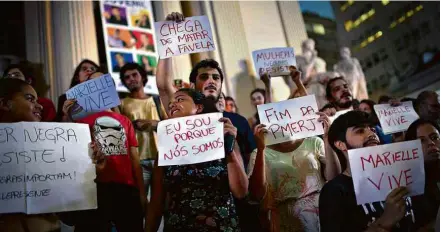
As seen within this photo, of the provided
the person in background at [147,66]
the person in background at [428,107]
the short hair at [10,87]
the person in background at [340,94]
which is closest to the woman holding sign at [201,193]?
the short hair at [10,87]

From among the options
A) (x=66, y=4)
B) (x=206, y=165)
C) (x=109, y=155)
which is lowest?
(x=206, y=165)

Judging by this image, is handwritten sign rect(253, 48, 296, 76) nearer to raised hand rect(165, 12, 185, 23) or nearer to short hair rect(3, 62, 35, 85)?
raised hand rect(165, 12, 185, 23)

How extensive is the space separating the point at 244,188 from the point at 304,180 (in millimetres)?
671

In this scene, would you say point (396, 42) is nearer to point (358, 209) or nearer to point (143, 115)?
point (143, 115)

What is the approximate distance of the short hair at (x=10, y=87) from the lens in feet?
7.86

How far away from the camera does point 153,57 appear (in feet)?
23.9

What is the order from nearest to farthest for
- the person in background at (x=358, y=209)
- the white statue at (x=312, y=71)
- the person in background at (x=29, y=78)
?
1. the person in background at (x=358, y=209)
2. the person in background at (x=29, y=78)
3. the white statue at (x=312, y=71)

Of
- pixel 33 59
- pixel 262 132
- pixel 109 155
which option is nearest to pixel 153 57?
pixel 33 59

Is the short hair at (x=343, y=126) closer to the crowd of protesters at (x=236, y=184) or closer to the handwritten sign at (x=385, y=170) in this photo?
the crowd of protesters at (x=236, y=184)

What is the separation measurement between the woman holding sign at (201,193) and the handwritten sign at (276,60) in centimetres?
160

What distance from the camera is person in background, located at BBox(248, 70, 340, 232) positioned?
2654 millimetres

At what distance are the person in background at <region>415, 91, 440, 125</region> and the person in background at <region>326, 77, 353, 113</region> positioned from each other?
0.75 metres

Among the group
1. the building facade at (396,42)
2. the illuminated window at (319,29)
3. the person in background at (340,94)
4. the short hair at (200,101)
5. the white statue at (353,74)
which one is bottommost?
the short hair at (200,101)

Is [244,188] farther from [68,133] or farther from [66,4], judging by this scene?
[66,4]
